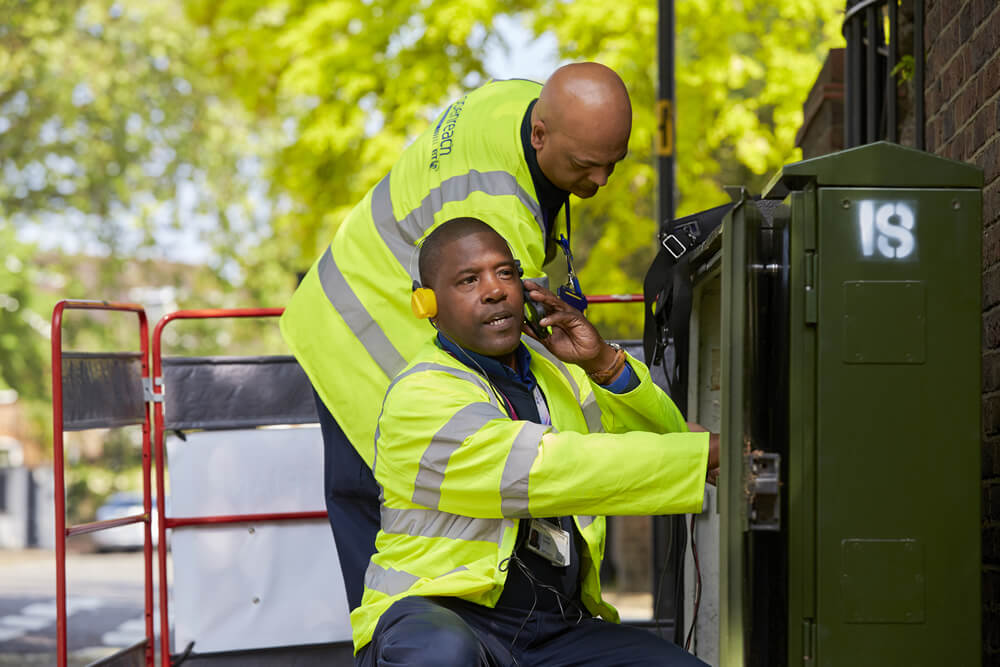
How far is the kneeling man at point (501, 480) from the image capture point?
2408mm

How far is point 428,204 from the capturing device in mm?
3201

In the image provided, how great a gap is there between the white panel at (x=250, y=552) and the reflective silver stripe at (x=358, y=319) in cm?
149

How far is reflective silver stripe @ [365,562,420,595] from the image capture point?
102 inches

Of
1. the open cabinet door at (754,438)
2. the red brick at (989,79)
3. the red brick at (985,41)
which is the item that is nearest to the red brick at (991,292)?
the red brick at (989,79)

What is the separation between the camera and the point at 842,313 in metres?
2.32

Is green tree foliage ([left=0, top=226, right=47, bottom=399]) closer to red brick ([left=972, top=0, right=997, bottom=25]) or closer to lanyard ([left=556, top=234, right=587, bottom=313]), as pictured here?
lanyard ([left=556, top=234, right=587, bottom=313])

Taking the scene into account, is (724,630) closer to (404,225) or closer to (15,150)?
(404,225)

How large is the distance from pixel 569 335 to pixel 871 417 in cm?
77

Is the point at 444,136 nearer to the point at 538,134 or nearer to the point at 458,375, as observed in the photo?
the point at 538,134

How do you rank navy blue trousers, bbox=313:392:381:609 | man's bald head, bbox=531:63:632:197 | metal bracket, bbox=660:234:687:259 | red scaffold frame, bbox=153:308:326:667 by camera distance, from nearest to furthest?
man's bald head, bbox=531:63:632:197
metal bracket, bbox=660:234:687:259
navy blue trousers, bbox=313:392:381:609
red scaffold frame, bbox=153:308:326:667

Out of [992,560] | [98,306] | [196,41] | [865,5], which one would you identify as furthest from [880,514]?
[196,41]

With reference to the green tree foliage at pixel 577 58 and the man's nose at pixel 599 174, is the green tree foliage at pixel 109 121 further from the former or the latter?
the man's nose at pixel 599 174

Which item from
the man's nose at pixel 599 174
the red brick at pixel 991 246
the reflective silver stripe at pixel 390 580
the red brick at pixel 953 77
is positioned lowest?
the reflective silver stripe at pixel 390 580

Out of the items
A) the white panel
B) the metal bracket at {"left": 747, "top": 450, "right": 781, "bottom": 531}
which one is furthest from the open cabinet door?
the white panel
